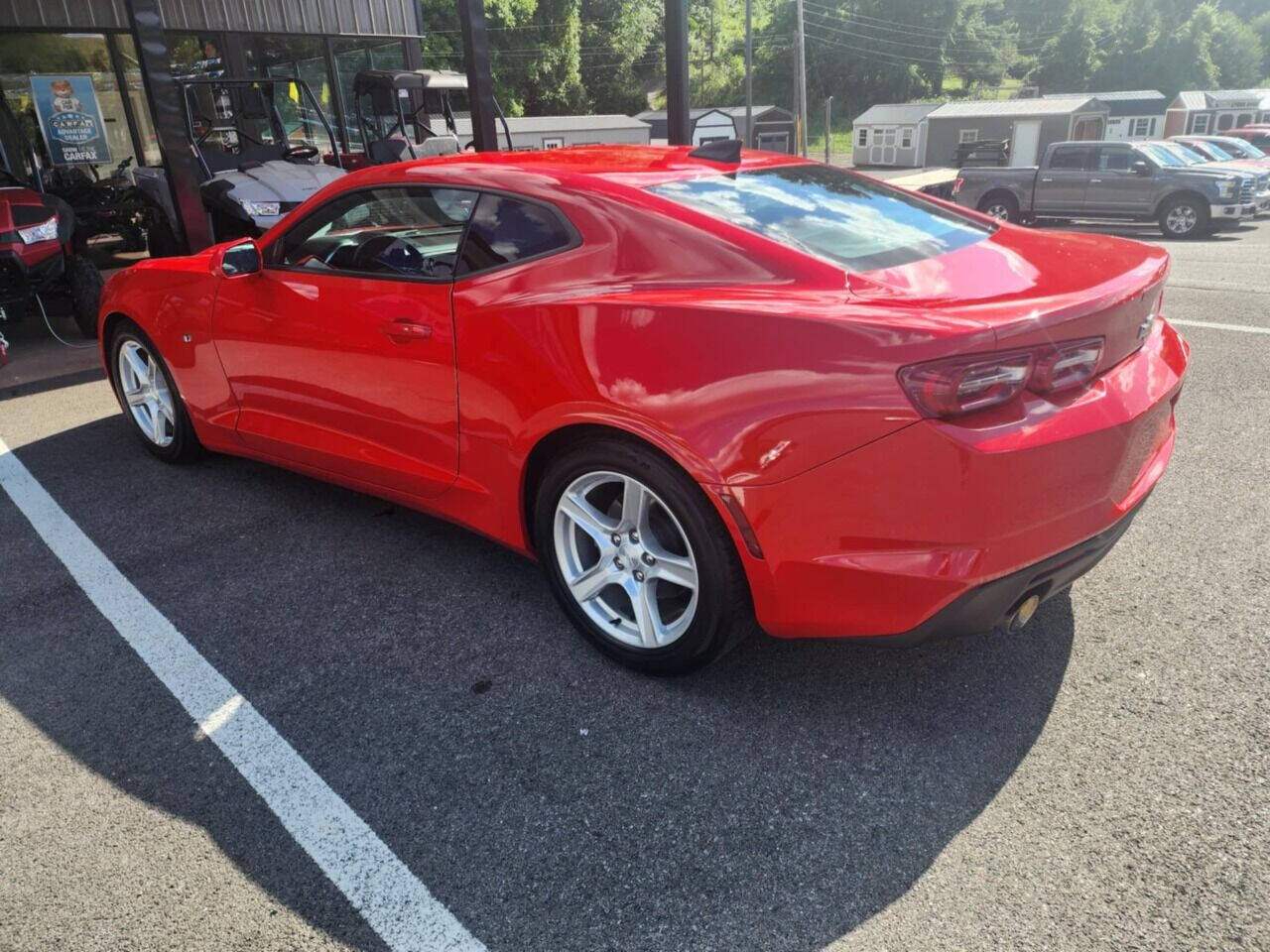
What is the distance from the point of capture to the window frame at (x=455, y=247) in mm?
2832

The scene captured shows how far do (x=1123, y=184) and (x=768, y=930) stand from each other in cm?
1743

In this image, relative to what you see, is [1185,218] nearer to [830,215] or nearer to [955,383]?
[830,215]

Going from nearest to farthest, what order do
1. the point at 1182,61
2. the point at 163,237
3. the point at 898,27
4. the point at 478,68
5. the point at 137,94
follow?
1. the point at 478,68
2. the point at 163,237
3. the point at 137,94
4. the point at 1182,61
5. the point at 898,27

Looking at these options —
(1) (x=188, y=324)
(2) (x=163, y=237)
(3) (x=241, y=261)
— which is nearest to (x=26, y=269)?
(2) (x=163, y=237)

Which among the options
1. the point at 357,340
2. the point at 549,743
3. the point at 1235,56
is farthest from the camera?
the point at 1235,56

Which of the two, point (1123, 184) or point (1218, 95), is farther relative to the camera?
point (1218, 95)

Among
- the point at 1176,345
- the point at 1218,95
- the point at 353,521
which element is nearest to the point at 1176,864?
the point at 1176,345

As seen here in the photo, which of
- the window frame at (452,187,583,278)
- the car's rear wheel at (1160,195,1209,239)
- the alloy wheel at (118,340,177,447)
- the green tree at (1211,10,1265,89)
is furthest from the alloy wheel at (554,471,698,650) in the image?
the green tree at (1211,10,1265,89)

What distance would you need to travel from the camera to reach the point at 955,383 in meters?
2.11

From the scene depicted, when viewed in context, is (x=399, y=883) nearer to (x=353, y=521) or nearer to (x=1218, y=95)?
(x=353, y=521)

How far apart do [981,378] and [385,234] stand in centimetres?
238

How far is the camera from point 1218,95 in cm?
5234

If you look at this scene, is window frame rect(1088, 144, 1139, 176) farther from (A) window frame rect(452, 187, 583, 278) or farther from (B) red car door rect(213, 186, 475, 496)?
(A) window frame rect(452, 187, 583, 278)

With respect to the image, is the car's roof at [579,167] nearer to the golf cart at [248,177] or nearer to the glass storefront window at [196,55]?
the golf cart at [248,177]
